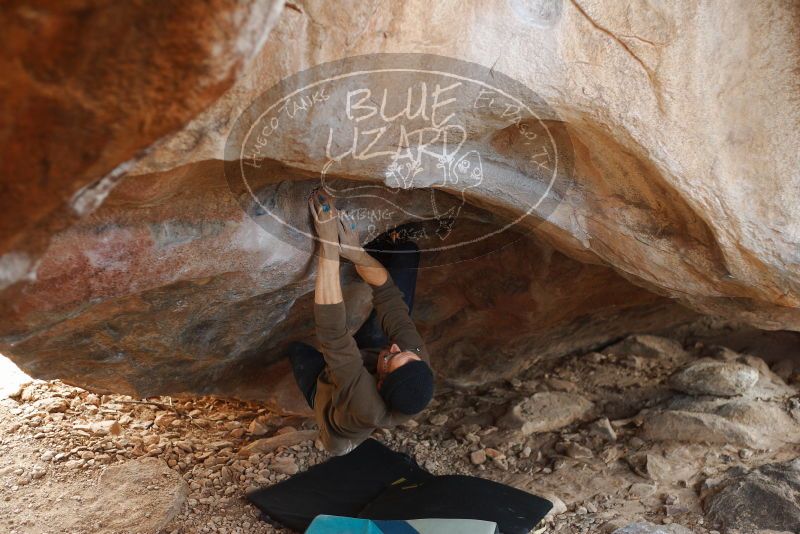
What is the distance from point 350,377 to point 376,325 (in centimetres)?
68

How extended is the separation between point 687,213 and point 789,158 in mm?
325

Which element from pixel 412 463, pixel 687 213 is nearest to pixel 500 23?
pixel 687 213

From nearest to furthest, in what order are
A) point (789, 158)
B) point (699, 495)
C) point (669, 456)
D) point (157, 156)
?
point (157, 156)
point (789, 158)
point (699, 495)
point (669, 456)

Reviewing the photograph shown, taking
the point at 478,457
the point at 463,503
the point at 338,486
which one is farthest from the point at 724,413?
the point at 338,486

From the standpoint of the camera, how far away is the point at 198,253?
7.22 feet

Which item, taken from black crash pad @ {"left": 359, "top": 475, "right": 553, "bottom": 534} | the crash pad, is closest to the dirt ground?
black crash pad @ {"left": 359, "top": 475, "right": 553, "bottom": 534}

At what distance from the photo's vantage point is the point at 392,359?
267 cm

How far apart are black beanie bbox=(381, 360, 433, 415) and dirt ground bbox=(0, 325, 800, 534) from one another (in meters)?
0.85

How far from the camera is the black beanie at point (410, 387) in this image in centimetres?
254

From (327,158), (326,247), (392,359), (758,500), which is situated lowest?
(758,500)

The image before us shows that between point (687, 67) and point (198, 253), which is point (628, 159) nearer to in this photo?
point (687, 67)

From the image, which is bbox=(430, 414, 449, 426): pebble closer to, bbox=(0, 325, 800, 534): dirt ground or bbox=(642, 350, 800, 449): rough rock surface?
bbox=(0, 325, 800, 534): dirt ground

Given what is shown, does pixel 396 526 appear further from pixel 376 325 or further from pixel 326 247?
pixel 326 247

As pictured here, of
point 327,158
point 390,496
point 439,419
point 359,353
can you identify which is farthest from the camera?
point 439,419
